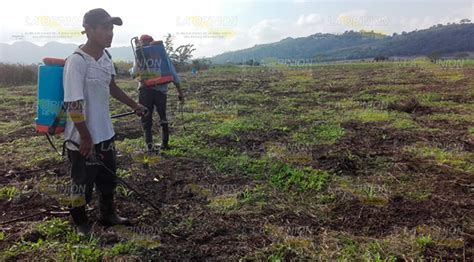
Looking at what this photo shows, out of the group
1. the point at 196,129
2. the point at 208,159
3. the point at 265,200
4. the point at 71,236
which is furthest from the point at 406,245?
the point at 196,129

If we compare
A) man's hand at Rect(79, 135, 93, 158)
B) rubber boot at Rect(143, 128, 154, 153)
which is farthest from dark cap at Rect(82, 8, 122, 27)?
rubber boot at Rect(143, 128, 154, 153)

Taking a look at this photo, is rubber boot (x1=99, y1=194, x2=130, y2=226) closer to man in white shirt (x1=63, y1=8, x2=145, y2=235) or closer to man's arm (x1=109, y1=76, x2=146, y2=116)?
man in white shirt (x1=63, y1=8, x2=145, y2=235)

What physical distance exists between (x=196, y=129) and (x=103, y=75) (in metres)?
5.05

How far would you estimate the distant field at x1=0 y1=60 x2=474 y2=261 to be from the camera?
3351mm

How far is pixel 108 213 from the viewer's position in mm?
3795

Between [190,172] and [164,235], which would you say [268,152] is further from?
[164,235]

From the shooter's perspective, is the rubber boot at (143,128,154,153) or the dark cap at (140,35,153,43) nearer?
the dark cap at (140,35,153,43)

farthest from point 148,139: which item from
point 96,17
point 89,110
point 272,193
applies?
point 96,17

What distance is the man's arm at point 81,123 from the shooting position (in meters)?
3.04

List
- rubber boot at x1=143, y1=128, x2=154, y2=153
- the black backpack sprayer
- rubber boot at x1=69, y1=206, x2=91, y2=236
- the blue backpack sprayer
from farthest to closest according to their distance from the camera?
1. rubber boot at x1=143, y1=128, x2=154, y2=153
2. the black backpack sprayer
3. rubber boot at x1=69, y1=206, x2=91, y2=236
4. the blue backpack sprayer

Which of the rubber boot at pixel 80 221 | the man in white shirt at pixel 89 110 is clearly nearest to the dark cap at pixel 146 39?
the man in white shirt at pixel 89 110

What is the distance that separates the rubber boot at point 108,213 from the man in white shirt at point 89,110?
151 mm

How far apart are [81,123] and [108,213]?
1.14 metres

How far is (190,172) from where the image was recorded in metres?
5.51
